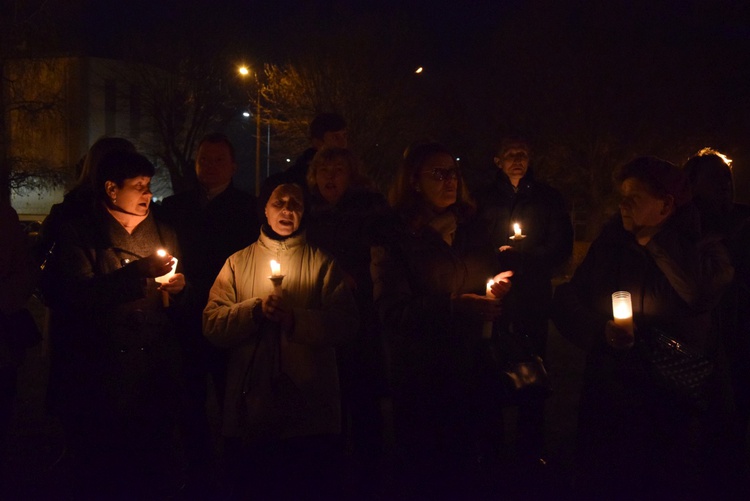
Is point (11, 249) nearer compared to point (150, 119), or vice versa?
point (11, 249)

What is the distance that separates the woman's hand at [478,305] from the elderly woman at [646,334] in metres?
0.48

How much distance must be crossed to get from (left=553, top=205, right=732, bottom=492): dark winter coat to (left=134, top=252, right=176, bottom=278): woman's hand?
7.11 feet

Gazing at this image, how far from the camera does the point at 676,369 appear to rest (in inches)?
137

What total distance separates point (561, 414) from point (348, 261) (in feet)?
8.82

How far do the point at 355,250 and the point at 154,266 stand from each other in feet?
4.48

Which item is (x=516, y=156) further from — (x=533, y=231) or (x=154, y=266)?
(x=154, y=266)

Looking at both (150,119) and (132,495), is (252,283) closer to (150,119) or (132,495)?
(132,495)

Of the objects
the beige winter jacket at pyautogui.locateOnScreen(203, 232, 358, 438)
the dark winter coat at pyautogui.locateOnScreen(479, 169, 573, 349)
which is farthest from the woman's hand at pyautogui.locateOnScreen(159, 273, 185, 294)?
the dark winter coat at pyautogui.locateOnScreen(479, 169, 573, 349)

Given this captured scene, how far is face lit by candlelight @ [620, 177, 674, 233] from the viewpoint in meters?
3.76

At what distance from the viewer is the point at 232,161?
5.08 m

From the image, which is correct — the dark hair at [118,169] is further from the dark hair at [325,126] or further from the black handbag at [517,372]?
the black handbag at [517,372]

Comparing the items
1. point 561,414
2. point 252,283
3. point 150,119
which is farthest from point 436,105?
point 252,283

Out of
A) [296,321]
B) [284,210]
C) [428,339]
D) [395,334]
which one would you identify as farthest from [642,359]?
[284,210]

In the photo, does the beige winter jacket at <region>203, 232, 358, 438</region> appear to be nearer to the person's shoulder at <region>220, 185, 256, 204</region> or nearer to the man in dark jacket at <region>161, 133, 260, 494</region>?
the man in dark jacket at <region>161, 133, 260, 494</region>
